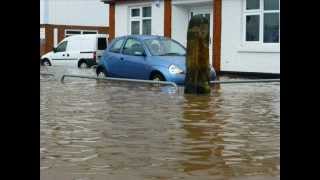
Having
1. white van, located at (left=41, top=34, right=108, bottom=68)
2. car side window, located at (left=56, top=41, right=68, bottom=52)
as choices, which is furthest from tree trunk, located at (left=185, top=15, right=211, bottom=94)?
car side window, located at (left=56, top=41, right=68, bottom=52)

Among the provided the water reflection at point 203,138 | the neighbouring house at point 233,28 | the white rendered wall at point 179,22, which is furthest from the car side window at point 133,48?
the white rendered wall at point 179,22

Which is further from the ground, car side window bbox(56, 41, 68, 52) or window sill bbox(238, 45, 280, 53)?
car side window bbox(56, 41, 68, 52)

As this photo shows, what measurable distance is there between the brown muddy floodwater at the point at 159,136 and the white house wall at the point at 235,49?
29.5 ft

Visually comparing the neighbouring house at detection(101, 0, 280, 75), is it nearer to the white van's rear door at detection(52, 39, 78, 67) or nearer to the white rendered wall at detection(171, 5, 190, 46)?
the white rendered wall at detection(171, 5, 190, 46)

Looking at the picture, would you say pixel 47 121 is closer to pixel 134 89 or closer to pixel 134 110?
pixel 134 110

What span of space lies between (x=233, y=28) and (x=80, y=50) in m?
10.5

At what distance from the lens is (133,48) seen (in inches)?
682

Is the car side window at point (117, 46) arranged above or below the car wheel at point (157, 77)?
above

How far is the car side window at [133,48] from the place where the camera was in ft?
55.6

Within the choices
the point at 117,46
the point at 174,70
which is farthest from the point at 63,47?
the point at 174,70

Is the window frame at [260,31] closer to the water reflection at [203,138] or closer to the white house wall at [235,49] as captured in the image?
the white house wall at [235,49]

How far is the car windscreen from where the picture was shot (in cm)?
1664

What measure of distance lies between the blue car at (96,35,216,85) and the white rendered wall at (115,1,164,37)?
8.60 m

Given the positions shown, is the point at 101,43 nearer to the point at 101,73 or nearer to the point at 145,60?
the point at 101,73
